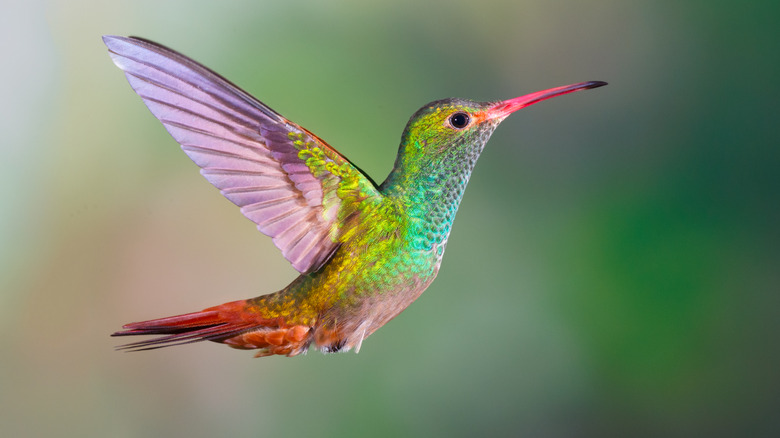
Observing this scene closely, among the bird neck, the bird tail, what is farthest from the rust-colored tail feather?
the bird neck

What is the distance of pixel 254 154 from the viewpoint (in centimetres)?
37

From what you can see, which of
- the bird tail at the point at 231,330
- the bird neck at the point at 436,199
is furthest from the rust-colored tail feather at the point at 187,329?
the bird neck at the point at 436,199

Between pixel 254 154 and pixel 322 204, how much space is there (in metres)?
0.04

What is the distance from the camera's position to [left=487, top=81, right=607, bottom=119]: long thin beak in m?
0.34

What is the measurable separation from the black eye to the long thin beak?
14 mm

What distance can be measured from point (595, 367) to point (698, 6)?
1.74 ft

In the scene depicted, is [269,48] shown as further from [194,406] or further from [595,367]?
[595,367]

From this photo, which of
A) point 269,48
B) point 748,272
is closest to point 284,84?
point 269,48

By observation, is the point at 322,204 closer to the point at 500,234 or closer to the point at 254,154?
the point at 254,154

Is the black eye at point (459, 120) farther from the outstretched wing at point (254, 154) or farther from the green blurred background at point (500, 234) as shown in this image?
the green blurred background at point (500, 234)

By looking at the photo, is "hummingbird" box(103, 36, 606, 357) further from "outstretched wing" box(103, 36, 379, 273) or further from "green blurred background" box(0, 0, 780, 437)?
"green blurred background" box(0, 0, 780, 437)

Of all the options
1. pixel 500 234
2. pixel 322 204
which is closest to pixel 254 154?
pixel 322 204

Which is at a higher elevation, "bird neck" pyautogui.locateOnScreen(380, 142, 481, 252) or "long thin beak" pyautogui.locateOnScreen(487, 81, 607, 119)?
"long thin beak" pyautogui.locateOnScreen(487, 81, 607, 119)

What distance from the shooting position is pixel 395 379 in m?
1.05
